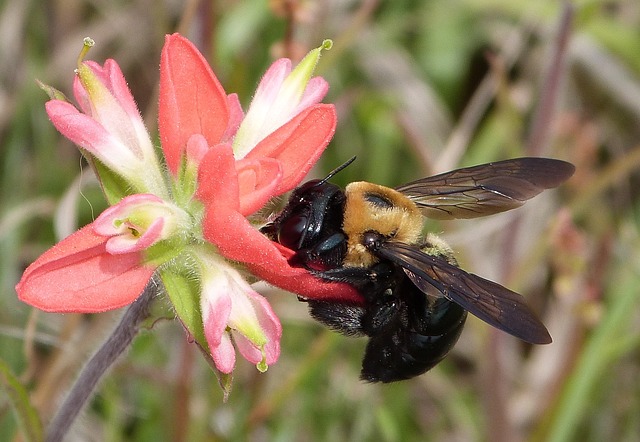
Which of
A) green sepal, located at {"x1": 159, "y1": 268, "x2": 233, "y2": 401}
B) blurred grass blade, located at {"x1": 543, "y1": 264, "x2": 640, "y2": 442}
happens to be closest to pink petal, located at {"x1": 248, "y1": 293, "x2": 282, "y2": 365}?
green sepal, located at {"x1": 159, "y1": 268, "x2": 233, "y2": 401}

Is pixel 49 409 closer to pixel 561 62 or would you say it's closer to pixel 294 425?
pixel 294 425

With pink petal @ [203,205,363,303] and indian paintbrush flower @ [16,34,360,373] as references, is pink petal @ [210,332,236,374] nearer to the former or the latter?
indian paintbrush flower @ [16,34,360,373]

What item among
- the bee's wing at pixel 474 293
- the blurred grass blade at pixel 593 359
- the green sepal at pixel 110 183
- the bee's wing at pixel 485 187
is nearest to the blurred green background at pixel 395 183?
the blurred grass blade at pixel 593 359

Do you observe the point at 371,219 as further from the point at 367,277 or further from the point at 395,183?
the point at 395,183

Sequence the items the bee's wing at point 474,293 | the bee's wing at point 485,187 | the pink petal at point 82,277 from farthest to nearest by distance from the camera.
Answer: the bee's wing at point 485,187 < the bee's wing at point 474,293 < the pink petal at point 82,277

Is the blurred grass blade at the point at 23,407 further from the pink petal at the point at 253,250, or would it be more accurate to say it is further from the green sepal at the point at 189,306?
the pink petal at the point at 253,250

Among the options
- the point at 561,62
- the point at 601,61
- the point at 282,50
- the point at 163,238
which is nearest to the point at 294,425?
the point at 282,50
